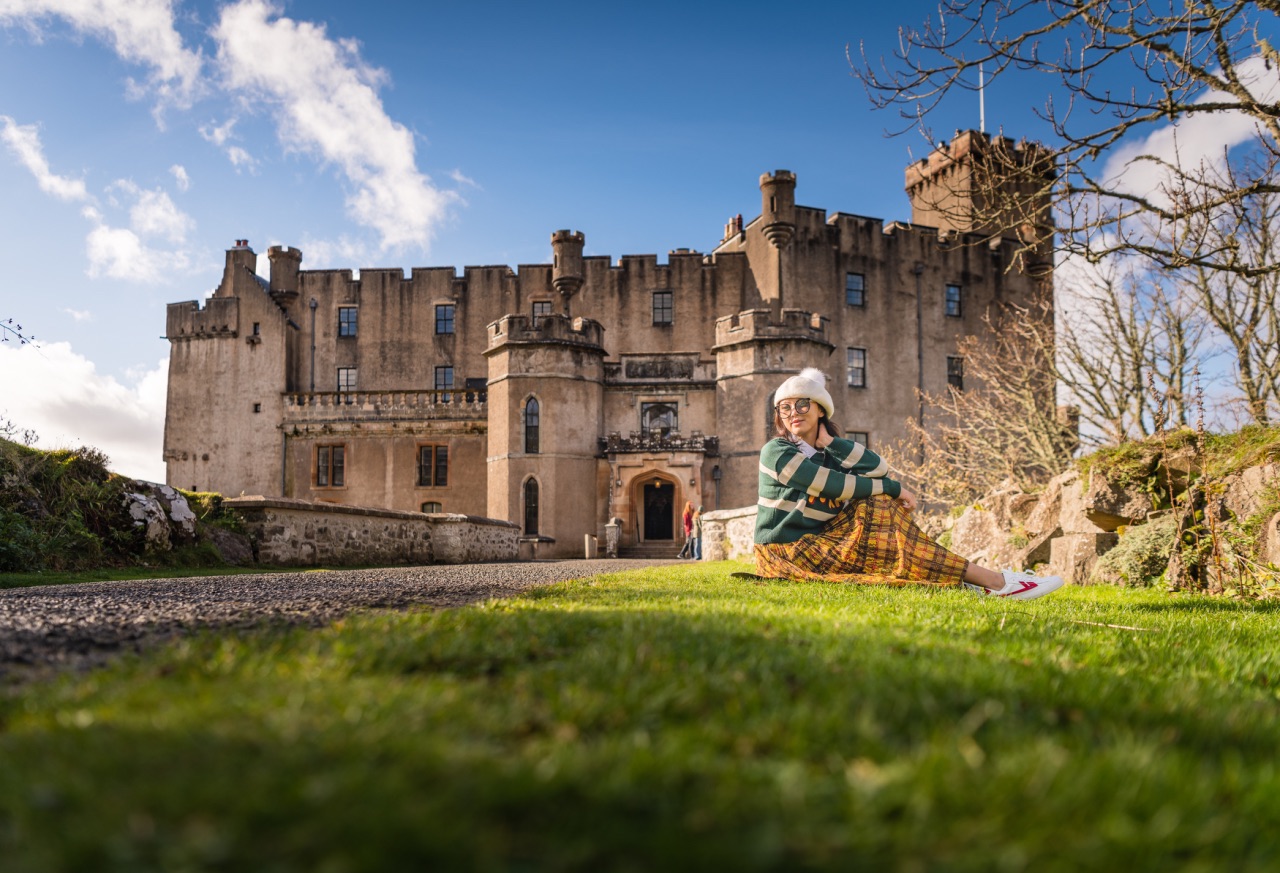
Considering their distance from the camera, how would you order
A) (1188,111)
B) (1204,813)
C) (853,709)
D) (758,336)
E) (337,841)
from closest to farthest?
(337,841)
(1204,813)
(853,709)
(1188,111)
(758,336)

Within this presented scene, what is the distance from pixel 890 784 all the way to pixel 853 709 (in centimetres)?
66

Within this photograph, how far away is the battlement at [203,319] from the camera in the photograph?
38.4m

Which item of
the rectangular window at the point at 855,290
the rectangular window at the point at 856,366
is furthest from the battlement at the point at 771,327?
the rectangular window at the point at 855,290

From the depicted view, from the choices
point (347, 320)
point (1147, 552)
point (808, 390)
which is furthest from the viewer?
point (347, 320)

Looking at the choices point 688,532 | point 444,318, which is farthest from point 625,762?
point 444,318

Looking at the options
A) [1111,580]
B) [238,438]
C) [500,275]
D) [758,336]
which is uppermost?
[500,275]

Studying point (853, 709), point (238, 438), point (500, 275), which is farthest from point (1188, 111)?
point (238, 438)

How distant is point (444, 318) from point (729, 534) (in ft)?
67.9

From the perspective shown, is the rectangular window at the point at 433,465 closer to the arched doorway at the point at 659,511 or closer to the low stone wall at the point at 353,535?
the arched doorway at the point at 659,511

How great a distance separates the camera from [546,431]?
31266 millimetres

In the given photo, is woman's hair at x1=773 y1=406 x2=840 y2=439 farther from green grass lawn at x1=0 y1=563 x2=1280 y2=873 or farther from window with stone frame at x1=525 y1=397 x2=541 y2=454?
window with stone frame at x1=525 y1=397 x2=541 y2=454

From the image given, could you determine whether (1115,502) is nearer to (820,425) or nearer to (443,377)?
(820,425)

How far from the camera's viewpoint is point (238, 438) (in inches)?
1474

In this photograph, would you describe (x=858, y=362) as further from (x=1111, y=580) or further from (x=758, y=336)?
(x=1111, y=580)
